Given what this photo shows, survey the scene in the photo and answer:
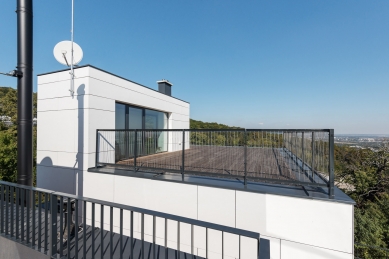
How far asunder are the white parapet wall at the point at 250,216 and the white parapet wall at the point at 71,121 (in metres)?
1.36

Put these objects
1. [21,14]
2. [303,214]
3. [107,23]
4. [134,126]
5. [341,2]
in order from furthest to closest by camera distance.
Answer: [107,23], [341,2], [134,126], [21,14], [303,214]

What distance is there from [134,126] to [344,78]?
1396cm

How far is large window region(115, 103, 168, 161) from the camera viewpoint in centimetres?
441

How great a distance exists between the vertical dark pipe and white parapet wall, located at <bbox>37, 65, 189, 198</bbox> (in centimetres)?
151

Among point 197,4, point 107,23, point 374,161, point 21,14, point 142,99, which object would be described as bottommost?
point 374,161

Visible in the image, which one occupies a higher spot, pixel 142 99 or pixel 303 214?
pixel 142 99

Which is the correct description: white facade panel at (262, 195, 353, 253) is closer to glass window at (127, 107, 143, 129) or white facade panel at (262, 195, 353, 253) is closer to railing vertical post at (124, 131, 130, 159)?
railing vertical post at (124, 131, 130, 159)

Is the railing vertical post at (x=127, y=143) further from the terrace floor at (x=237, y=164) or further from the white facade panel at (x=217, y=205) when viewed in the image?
the white facade panel at (x=217, y=205)

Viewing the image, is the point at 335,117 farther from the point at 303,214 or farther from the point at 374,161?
the point at 303,214

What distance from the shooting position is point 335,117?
1859cm

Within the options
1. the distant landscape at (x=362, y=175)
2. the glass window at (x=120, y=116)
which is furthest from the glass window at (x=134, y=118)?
the distant landscape at (x=362, y=175)

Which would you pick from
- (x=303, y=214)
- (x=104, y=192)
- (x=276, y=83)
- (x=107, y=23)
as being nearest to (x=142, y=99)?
(x=104, y=192)

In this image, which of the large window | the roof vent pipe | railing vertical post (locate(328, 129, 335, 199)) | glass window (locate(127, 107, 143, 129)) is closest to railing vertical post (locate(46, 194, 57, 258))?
the large window

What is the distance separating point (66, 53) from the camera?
12.6 feet
